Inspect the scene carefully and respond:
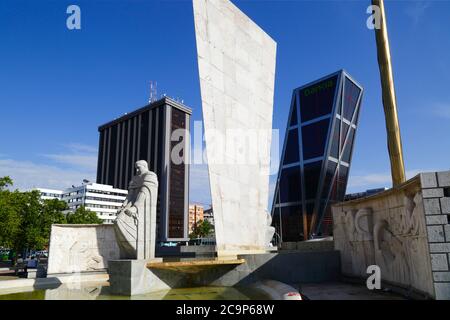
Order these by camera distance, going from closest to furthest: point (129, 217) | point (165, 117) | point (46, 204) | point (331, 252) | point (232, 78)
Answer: point (129, 217) → point (331, 252) → point (232, 78) → point (46, 204) → point (165, 117)

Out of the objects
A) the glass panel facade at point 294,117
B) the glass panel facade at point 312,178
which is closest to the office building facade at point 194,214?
the glass panel facade at point 294,117

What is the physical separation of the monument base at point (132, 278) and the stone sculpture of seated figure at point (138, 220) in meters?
0.58

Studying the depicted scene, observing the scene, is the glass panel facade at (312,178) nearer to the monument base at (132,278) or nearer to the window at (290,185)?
the window at (290,185)

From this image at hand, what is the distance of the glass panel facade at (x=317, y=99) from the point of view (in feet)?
251

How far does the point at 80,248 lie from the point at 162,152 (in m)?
79.5

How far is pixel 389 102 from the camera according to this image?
45.1ft

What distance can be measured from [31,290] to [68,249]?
4339mm

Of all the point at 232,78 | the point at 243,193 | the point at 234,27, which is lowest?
the point at 243,193

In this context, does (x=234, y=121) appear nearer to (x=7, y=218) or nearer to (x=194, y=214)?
(x=7, y=218)

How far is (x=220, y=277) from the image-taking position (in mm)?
11062

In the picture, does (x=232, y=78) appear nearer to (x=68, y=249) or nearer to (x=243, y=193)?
(x=243, y=193)

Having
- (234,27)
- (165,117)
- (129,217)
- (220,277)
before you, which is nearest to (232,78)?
(234,27)

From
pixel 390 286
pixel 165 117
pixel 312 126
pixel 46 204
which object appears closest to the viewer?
pixel 390 286

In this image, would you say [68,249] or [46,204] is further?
[46,204]
